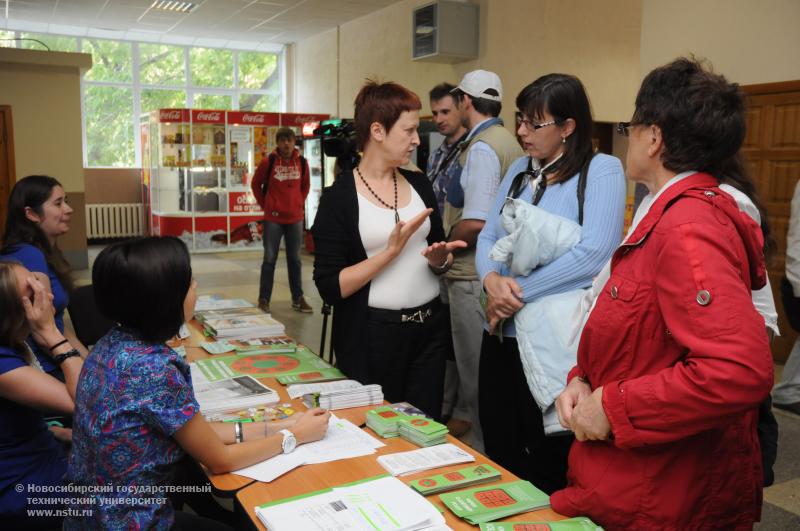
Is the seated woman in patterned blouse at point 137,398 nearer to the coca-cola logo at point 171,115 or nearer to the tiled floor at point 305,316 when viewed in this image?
the tiled floor at point 305,316

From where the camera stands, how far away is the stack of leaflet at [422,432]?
169cm

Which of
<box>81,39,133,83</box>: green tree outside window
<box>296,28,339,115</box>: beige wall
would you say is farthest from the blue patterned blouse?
<box>81,39,133,83</box>: green tree outside window

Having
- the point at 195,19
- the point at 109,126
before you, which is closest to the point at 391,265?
the point at 195,19

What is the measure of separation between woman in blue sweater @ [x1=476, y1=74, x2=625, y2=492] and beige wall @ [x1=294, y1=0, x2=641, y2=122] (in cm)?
564

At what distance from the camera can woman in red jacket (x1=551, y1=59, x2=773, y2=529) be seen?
1.05 metres

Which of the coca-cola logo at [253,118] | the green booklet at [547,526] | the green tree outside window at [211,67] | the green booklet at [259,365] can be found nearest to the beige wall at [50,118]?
the coca-cola logo at [253,118]

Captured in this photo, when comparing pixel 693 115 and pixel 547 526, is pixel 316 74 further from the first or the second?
pixel 547 526

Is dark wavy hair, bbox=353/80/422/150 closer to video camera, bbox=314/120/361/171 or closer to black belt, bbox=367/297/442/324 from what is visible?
black belt, bbox=367/297/442/324

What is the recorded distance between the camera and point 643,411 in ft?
3.67

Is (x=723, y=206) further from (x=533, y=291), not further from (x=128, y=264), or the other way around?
(x=128, y=264)

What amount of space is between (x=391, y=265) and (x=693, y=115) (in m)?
1.20

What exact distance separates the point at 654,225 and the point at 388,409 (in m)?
0.98

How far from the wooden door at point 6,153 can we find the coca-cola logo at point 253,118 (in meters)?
3.35

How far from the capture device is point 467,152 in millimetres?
3088
